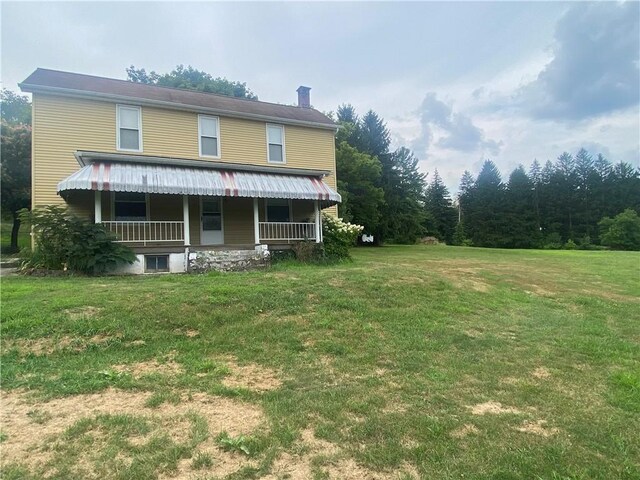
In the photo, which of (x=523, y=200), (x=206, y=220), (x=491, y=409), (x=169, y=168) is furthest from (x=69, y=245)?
(x=523, y=200)

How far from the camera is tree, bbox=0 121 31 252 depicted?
69.6 ft

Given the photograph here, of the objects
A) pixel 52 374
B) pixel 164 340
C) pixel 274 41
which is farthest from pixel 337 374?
pixel 274 41

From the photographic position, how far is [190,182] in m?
12.1

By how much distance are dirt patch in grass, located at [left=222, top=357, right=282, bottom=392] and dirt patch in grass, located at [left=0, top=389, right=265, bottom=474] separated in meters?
0.37

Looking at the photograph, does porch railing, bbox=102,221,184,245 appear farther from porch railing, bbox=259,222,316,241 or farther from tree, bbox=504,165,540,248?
tree, bbox=504,165,540,248

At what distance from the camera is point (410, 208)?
124 feet

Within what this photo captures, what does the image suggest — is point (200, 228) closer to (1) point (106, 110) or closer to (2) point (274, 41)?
(1) point (106, 110)

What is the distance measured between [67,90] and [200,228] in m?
6.28

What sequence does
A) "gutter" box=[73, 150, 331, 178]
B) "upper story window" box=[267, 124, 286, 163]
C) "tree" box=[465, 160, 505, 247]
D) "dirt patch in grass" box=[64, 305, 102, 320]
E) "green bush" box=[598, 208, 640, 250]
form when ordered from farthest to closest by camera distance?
1. "tree" box=[465, 160, 505, 247]
2. "green bush" box=[598, 208, 640, 250]
3. "upper story window" box=[267, 124, 286, 163]
4. "gutter" box=[73, 150, 331, 178]
5. "dirt patch in grass" box=[64, 305, 102, 320]

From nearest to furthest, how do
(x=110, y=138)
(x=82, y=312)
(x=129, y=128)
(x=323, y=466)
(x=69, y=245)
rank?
(x=323, y=466) → (x=82, y=312) → (x=69, y=245) → (x=110, y=138) → (x=129, y=128)

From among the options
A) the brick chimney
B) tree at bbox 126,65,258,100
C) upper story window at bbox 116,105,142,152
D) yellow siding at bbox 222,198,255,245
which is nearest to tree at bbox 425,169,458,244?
tree at bbox 126,65,258,100

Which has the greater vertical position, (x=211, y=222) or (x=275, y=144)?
(x=275, y=144)

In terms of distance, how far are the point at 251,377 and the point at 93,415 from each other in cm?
151

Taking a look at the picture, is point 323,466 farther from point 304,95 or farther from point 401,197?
point 401,197
